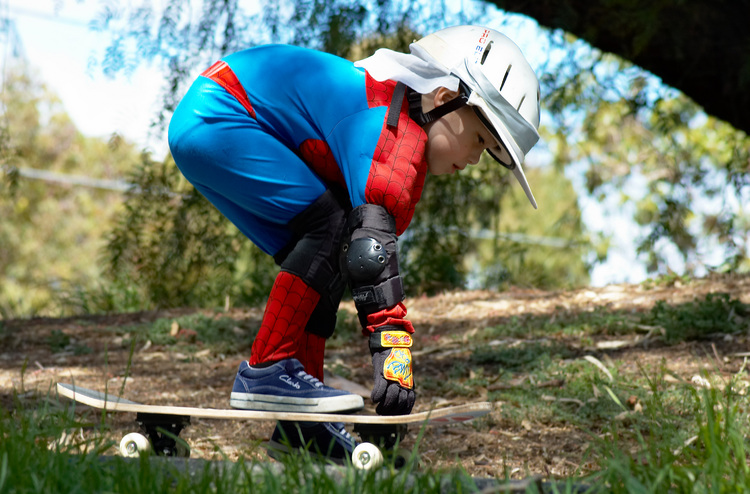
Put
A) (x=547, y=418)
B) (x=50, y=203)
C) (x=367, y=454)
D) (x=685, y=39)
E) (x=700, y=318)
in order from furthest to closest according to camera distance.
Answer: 1. (x=50, y=203)
2. (x=685, y=39)
3. (x=700, y=318)
4. (x=547, y=418)
5. (x=367, y=454)

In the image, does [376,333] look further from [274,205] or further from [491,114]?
[491,114]

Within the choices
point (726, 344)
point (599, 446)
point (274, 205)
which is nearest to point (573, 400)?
point (599, 446)

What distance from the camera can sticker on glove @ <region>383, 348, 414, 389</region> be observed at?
1740 mm

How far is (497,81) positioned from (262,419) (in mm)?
1087

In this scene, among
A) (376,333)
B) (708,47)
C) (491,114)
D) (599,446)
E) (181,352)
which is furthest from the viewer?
(708,47)

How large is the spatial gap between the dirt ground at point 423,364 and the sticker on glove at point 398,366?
0.35 m

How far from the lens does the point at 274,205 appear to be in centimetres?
197

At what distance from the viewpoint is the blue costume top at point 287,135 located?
1.85m

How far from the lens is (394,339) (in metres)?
1.76

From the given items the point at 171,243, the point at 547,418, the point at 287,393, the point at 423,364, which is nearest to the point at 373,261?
the point at 287,393

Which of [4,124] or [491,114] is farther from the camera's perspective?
[4,124]

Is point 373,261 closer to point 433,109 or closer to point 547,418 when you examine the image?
point 433,109

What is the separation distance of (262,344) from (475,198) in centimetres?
317

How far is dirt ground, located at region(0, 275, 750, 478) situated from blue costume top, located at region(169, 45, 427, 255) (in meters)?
0.59
